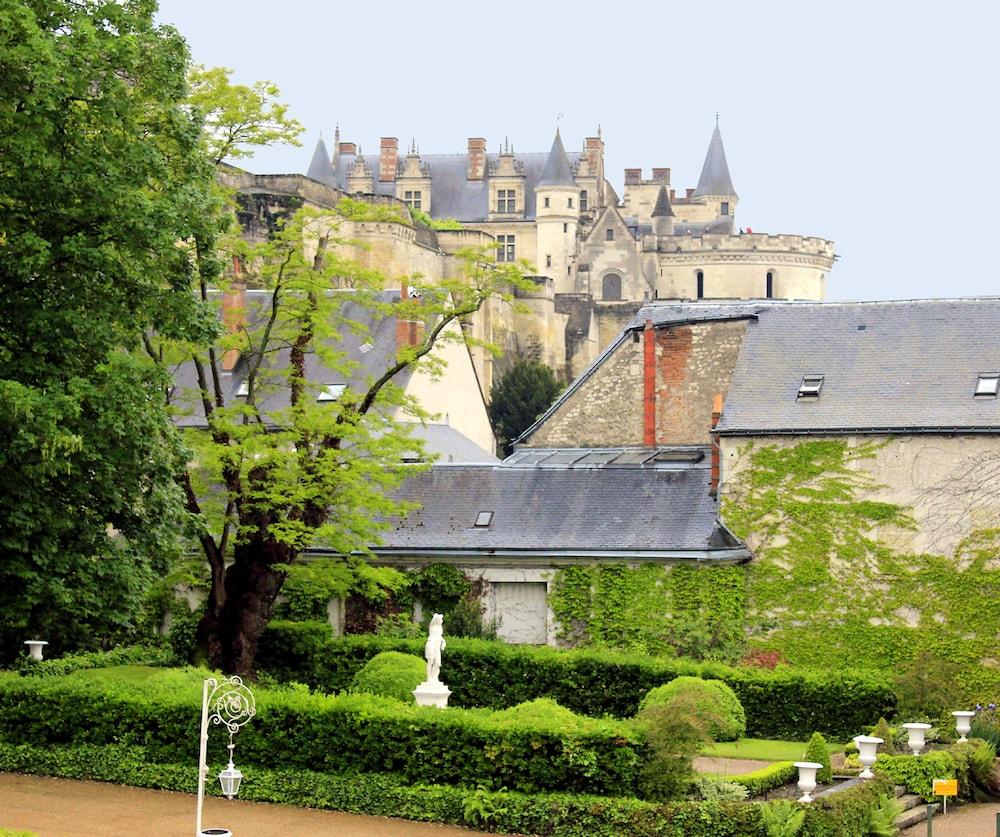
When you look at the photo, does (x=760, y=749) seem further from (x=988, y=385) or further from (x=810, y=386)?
(x=988, y=385)

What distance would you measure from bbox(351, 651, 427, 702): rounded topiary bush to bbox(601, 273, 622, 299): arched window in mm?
88213

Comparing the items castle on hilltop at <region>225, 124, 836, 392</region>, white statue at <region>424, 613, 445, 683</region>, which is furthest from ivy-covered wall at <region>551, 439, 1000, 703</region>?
castle on hilltop at <region>225, 124, 836, 392</region>

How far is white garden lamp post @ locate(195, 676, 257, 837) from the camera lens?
58.3ft

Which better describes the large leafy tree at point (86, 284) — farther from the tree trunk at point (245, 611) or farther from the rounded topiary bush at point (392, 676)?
the tree trunk at point (245, 611)

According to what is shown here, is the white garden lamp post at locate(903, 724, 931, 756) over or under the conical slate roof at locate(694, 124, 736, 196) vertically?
under

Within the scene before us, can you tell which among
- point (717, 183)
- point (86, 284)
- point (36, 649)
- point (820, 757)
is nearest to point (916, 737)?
point (820, 757)

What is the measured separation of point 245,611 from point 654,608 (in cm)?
683

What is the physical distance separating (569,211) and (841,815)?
103680mm

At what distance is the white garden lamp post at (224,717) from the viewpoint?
58.3 ft

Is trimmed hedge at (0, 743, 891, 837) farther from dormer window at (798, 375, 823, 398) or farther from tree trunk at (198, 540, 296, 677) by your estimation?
dormer window at (798, 375, 823, 398)

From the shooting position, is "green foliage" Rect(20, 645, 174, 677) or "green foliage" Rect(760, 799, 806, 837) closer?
"green foliage" Rect(760, 799, 806, 837)

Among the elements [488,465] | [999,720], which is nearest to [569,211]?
[488,465]

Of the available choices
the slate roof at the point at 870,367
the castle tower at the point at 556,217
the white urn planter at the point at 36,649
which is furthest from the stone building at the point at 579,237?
the white urn planter at the point at 36,649

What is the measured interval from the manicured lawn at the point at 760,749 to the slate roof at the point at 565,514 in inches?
171
